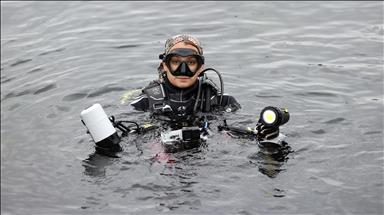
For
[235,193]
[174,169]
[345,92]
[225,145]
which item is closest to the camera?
[235,193]

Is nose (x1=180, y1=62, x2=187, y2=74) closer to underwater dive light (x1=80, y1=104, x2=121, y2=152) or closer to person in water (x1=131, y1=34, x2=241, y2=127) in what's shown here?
person in water (x1=131, y1=34, x2=241, y2=127)

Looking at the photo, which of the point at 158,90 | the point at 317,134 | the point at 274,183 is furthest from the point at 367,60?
the point at 274,183

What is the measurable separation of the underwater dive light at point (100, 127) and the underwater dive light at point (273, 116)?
5.56 ft

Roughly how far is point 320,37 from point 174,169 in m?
6.43

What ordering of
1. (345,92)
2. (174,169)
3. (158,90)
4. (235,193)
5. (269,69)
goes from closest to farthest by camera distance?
(235,193), (174,169), (158,90), (345,92), (269,69)

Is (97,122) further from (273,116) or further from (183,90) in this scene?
(273,116)

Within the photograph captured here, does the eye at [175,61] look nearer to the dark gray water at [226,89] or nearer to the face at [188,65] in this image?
the face at [188,65]

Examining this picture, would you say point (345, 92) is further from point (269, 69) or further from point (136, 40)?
point (136, 40)

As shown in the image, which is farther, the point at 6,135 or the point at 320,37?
the point at 320,37

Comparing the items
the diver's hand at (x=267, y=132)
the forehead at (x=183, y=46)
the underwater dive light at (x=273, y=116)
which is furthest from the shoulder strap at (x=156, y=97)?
the underwater dive light at (x=273, y=116)

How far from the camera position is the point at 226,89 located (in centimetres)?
959

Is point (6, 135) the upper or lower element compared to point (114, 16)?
lower

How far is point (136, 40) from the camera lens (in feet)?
40.8

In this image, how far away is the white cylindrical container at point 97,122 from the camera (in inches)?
257
